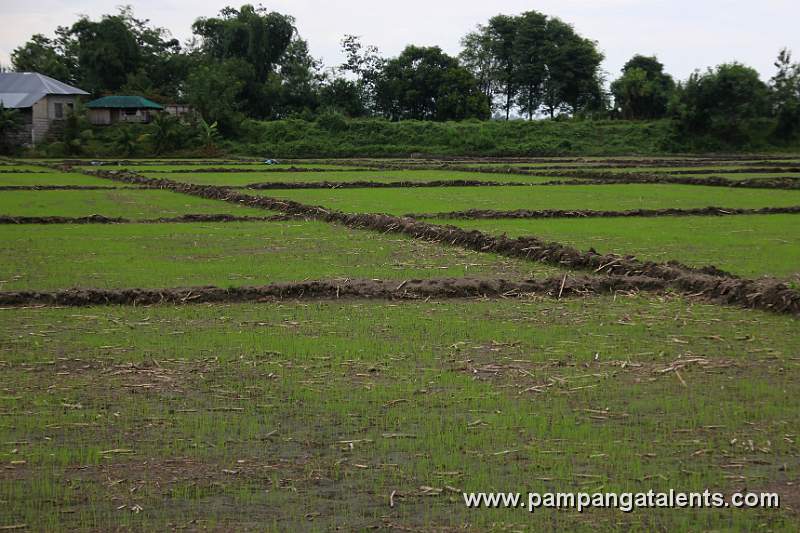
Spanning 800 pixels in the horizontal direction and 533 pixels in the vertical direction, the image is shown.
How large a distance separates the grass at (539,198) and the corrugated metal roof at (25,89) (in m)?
32.1

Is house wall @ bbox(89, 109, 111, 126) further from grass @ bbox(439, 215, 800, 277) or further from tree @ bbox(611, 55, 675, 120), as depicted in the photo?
grass @ bbox(439, 215, 800, 277)

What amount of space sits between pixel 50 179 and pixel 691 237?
72.9 ft

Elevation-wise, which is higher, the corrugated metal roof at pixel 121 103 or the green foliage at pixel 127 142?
the corrugated metal roof at pixel 121 103

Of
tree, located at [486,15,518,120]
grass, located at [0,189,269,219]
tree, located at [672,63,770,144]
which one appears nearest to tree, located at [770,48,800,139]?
tree, located at [672,63,770,144]

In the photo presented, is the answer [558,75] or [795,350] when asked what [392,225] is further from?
[558,75]

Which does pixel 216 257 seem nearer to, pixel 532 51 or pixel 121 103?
pixel 121 103

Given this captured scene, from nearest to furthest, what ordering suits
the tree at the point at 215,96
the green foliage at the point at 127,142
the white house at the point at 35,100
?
the green foliage at the point at 127,142 → the white house at the point at 35,100 → the tree at the point at 215,96

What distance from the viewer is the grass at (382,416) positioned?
5141 mm

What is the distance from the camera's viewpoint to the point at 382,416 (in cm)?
660

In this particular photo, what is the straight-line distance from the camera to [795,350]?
8.41 m

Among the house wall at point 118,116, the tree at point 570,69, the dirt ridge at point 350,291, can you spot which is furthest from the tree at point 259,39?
the dirt ridge at point 350,291

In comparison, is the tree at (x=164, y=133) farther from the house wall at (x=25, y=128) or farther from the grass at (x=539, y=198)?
the grass at (x=539, y=198)

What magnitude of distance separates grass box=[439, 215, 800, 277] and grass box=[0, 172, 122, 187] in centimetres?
1548

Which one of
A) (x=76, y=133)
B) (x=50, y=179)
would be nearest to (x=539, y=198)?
(x=50, y=179)
